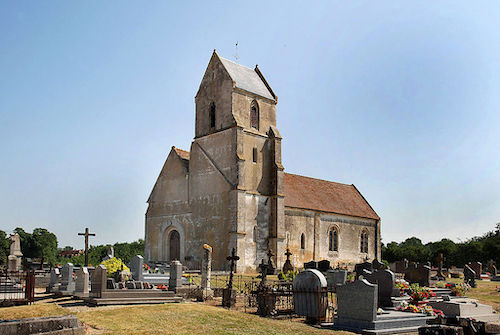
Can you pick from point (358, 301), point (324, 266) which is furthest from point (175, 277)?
point (324, 266)

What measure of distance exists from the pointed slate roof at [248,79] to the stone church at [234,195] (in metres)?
0.08

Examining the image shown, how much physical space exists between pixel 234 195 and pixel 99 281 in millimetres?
18260

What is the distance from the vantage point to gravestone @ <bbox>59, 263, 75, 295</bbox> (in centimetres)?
1984

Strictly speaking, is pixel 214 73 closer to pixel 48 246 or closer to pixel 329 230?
pixel 329 230

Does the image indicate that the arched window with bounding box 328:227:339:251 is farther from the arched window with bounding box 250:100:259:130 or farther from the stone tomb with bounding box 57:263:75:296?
the stone tomb with bounding box 57:263:75:296

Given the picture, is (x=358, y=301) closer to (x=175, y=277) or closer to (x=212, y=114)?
(x=175, y=277)

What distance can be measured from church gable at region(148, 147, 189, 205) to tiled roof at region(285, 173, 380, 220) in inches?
334

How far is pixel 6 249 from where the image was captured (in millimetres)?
73312

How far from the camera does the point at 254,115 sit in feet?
126

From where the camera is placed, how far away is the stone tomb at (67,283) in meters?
19.7

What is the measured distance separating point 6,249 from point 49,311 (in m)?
66.1

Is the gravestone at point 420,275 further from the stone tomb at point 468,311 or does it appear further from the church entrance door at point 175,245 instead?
the church entrance door at point 175,245

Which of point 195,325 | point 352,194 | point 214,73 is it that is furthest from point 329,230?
point 195,325

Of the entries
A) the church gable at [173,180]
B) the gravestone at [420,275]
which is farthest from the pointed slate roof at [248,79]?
the gravestone at [420,275]
